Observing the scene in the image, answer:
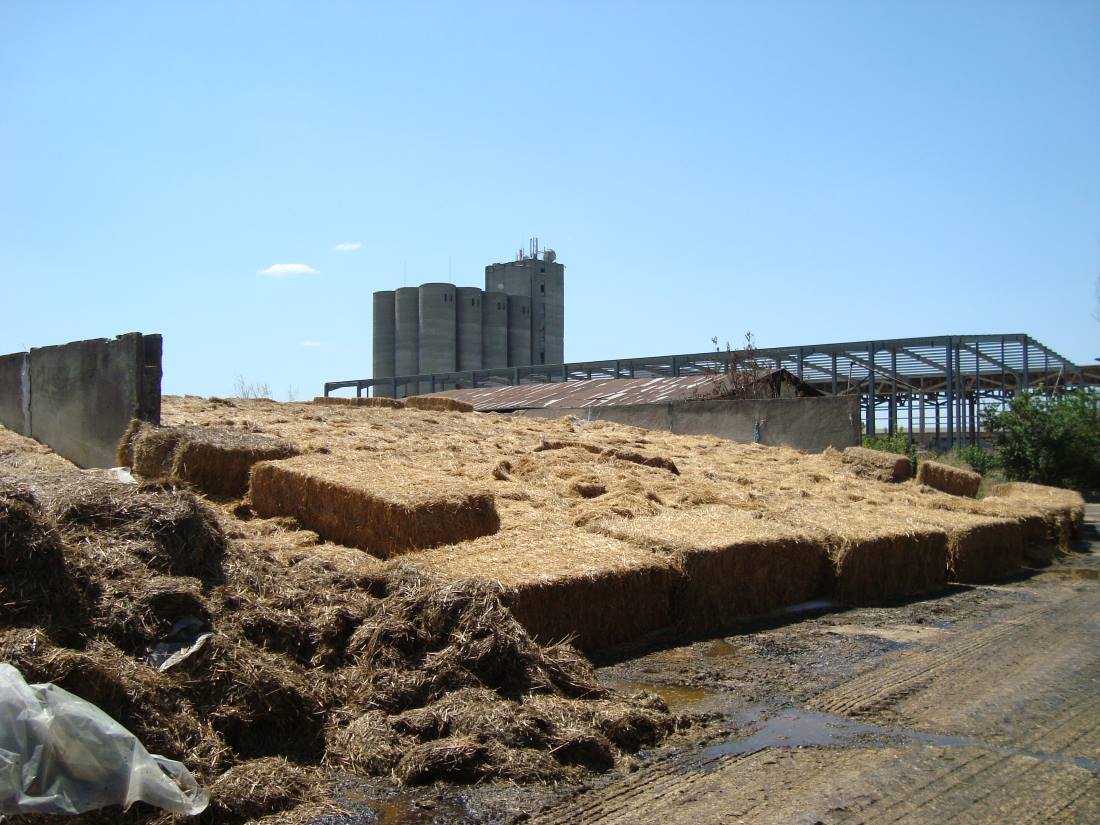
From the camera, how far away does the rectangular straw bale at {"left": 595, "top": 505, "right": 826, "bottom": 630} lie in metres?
8.29

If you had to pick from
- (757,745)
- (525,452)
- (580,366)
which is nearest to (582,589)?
(757,745)

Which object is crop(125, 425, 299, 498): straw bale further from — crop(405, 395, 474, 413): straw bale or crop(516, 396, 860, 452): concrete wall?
crop(516, 396, 860, 452): concrete wall

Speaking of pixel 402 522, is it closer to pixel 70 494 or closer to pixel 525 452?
pixel 70 494

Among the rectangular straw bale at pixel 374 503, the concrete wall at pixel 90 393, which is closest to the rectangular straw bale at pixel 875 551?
the rectangular straw bale at pixel 374 503

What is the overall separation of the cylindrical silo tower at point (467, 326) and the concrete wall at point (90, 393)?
5807 cm

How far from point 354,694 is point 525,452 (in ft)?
24.9

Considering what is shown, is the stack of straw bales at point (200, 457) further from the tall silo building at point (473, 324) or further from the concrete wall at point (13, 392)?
the tall silo building at point (473, 324)

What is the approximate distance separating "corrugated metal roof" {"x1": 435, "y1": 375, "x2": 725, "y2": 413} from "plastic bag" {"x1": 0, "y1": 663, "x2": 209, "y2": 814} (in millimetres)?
21284

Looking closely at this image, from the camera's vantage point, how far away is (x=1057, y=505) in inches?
610

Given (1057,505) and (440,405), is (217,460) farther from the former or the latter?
(1057,505)

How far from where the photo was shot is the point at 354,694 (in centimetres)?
542

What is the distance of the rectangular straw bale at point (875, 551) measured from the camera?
994 centimetres

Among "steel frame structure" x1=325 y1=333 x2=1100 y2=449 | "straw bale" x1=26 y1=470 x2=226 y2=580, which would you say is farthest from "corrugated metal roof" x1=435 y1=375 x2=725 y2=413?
"straw bale" x1=26 y1=470 x2=226 y2=580

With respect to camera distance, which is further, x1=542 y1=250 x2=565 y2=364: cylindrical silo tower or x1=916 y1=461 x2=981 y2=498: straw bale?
x1=542 y1=250 x2=565 y2=364: cylindrical silo tower
